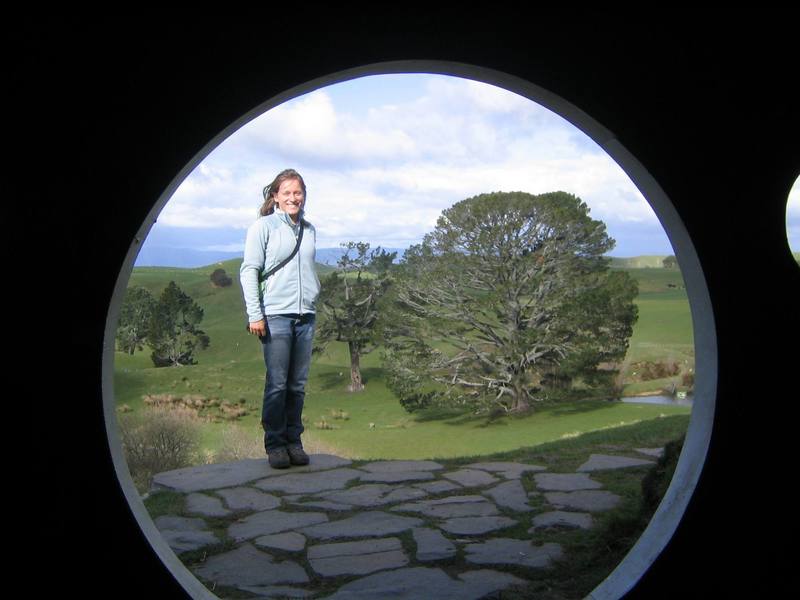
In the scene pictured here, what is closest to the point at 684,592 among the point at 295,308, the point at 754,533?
the point at 754,533

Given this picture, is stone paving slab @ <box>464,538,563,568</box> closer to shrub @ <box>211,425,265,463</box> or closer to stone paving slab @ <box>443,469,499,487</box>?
stone paving slab @ <box>443,469,499,487</box>

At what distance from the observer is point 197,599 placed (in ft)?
6.18

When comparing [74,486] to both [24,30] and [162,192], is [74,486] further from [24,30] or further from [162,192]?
[24,30]

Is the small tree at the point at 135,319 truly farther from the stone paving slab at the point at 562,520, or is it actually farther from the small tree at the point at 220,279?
the stone paving slab at the point at 562,520

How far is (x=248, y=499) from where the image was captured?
380cm

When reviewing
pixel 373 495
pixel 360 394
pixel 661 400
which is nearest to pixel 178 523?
pixel 373 495

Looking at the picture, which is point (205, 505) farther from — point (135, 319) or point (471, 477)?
point (135, 319)

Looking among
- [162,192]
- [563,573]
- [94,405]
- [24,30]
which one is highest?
[24,30]

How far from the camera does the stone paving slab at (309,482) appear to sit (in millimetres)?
3957

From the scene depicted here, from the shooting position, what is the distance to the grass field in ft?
21.1

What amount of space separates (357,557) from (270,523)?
0.57 meters

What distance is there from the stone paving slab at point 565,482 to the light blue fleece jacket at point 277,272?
1.69 metres

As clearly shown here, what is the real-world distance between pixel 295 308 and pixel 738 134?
2.64m

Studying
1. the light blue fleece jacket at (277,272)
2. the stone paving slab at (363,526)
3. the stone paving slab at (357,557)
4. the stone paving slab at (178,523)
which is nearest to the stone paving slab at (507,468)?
the stone paving slab at (363,526)
